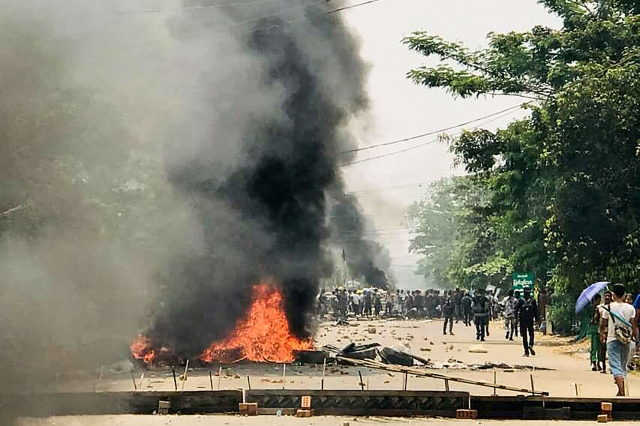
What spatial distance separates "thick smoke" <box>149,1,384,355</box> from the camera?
2000 centimetres

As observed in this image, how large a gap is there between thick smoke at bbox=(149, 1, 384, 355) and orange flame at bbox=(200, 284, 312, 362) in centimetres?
24

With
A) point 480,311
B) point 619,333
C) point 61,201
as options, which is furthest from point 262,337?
point 480,311

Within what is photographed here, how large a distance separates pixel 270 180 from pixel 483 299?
9499mm

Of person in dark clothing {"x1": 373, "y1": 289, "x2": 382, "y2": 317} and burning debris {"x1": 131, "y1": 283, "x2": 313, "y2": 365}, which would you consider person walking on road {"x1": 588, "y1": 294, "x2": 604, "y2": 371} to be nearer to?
burning debris {"x1": 131, "y1": 283, "x2": 313, "y2": 365}

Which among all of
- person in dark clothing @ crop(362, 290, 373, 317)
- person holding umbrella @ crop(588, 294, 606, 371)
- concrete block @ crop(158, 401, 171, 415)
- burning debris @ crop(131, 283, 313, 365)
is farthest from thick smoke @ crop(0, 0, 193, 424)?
person in dark clothing @ crop(362, 290, 373, 317)

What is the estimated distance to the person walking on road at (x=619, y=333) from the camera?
1345 cm

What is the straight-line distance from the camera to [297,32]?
22.2 meters

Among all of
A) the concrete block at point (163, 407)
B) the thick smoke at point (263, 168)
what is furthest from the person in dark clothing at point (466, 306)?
the concrete block at point (163, 407)

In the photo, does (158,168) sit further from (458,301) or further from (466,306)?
(458,301)

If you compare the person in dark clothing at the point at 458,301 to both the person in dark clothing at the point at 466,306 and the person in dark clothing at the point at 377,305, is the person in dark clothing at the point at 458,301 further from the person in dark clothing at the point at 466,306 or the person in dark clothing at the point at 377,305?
the person in dark clothing at the point at 377,305

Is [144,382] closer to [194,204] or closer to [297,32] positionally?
[194,204]

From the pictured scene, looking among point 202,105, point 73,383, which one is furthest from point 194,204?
point 73,383

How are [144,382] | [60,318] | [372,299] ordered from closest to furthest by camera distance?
[60,318]
[144,382]
[372,299]

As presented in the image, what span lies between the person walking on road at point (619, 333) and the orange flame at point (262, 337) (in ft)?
26.2
